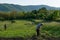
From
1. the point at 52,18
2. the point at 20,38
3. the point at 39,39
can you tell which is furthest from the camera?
the point at 52,18

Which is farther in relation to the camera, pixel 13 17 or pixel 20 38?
pixel 13 17

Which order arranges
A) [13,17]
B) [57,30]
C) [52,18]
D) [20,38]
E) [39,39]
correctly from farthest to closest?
[13,17] < [52,18] < [57,30] < [20,38] < [39,39]

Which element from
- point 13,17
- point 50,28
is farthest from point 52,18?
point 50,28

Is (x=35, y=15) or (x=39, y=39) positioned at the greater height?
(x=39, y=39)

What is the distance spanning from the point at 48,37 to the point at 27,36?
4.44 feet

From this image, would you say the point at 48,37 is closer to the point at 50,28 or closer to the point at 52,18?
the point at 50,28

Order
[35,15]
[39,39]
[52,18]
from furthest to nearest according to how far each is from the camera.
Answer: [35,15]
[52,18]
[39,39]

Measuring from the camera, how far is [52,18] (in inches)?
1053

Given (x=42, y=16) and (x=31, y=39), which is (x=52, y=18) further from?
(x=31, y=39)

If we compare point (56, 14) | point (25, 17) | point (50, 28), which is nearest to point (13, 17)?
point (25, 17)

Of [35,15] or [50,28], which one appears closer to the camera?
[50,28]

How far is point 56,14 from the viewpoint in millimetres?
28219

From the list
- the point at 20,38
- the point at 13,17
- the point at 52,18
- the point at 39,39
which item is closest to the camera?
the point at 39,39

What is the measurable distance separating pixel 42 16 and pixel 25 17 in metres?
3.59
